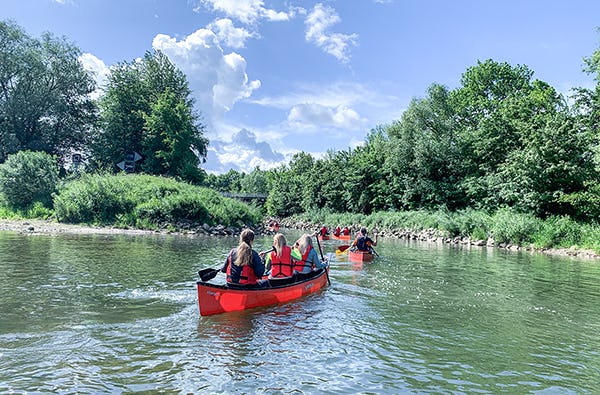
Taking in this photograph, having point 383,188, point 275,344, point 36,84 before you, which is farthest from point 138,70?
point 275,344

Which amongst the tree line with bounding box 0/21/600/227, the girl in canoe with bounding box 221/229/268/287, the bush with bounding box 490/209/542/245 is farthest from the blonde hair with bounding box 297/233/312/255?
the tree line with bounding box 0/21/600/227

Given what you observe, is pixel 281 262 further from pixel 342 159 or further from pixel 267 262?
pixel 342 159

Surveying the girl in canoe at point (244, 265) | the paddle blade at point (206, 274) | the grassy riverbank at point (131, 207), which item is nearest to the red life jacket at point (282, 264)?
the girl in canoe at point (244, 265)

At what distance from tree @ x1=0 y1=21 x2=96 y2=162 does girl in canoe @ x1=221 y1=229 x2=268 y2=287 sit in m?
48.6

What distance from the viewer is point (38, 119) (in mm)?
52719

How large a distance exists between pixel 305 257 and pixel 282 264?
4.13 ft

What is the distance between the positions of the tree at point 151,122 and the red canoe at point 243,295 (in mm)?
41789

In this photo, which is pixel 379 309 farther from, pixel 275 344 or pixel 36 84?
pixel 36 84

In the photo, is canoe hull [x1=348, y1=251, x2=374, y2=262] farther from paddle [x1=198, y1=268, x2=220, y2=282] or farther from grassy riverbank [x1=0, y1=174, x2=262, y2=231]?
grassy riverbank [x1=0, y1=174, x2=262, y2=231]

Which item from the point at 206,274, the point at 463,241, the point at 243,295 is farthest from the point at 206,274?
the point at 463,241

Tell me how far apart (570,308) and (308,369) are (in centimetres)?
834

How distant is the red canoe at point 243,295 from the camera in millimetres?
9453

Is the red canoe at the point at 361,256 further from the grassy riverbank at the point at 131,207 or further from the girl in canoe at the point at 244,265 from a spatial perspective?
the grassy riverbank at the point at 131,207

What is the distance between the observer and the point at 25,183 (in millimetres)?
35469
